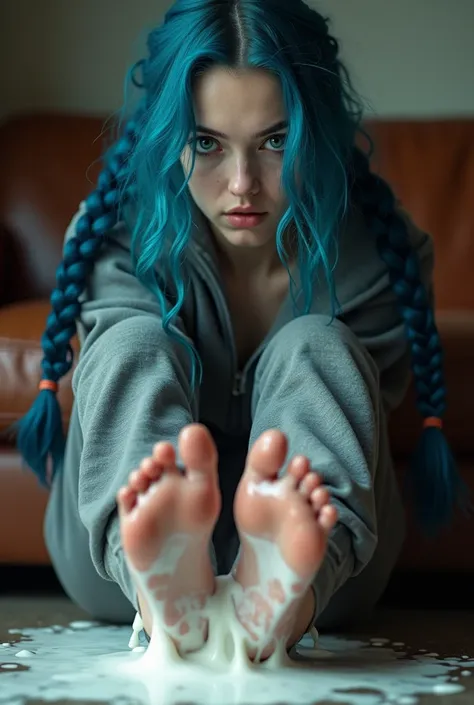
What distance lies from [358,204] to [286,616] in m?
0.55

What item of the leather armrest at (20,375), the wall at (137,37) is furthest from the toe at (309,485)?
the wall at (137,37)

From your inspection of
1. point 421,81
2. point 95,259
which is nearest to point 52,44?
point 421,81

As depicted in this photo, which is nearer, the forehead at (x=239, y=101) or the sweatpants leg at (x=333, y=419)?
the sweatpants leg at (x=333, y=419)

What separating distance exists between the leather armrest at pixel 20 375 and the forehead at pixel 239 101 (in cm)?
45

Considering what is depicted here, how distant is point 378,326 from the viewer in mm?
1226

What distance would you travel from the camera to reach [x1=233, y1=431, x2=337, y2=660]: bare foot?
0.79 m

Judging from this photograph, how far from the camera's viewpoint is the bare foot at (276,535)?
0.79 m

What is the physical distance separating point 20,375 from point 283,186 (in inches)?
19.7

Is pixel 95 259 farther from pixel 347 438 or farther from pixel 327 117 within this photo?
pixel 347 438

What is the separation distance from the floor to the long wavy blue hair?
14cm

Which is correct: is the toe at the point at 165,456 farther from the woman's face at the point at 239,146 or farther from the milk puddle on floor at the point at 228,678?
the woman's face at the point at 239,146

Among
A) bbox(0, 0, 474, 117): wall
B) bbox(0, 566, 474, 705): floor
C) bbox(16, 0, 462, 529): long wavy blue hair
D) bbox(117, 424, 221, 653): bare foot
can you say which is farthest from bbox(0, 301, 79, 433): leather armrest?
bbox(0, 0, 474, 117): wall

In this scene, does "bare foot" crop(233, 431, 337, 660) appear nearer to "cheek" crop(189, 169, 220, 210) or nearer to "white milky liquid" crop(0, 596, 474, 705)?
"white milky liquid" crop(0, 596, 474, 705)

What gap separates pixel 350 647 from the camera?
1.09 m
